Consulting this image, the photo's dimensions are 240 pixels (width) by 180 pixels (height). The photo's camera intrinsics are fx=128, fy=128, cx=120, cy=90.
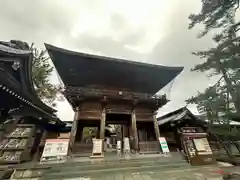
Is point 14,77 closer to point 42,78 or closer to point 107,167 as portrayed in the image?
point 107,167

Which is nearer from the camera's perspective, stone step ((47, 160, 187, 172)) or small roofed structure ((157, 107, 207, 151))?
stone step ((47, 160, 187, 172))

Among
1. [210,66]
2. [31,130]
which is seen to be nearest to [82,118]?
[31,130]

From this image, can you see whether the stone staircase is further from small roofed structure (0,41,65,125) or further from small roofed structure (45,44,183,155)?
small roofed structure (0,41,65,125)

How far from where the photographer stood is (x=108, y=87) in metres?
9.71

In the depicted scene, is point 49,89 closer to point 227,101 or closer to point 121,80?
point 121,80

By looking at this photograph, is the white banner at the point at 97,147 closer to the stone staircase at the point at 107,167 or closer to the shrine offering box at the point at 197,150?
the stone staircase at the point at 107,167

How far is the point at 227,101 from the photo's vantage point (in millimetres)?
5023

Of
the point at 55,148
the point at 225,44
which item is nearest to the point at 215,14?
the point at 225,44

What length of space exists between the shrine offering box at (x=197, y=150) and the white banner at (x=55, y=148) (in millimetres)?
5791

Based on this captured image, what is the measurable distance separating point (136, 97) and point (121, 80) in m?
1.78

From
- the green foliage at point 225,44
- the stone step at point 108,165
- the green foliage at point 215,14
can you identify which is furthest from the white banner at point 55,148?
the green foliage at point 215,14

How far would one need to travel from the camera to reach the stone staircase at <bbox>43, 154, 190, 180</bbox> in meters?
4.52

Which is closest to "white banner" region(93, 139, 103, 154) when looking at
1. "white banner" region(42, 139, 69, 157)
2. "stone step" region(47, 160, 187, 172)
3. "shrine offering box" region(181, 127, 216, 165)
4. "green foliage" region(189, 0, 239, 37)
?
"stone step" region(47, 160, 187, 172)

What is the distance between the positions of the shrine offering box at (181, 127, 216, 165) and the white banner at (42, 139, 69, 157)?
5791mm
